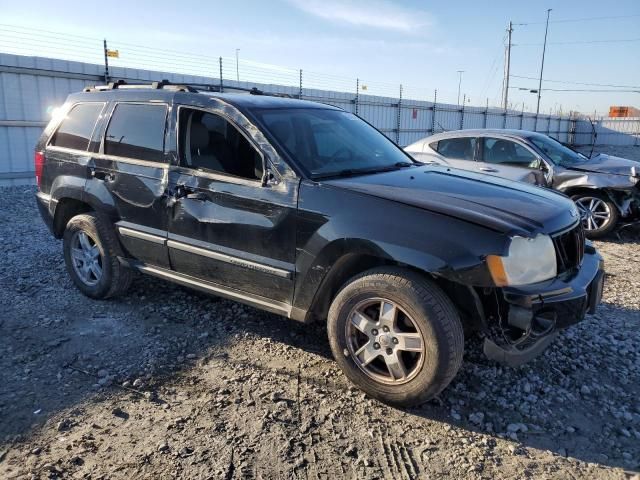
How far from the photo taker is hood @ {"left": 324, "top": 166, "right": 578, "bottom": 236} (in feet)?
9.77

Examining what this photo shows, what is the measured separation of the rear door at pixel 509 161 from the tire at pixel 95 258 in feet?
17.7

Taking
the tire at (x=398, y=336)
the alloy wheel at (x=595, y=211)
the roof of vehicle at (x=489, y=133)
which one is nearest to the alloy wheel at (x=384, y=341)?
the tire at (x=398, y=336)

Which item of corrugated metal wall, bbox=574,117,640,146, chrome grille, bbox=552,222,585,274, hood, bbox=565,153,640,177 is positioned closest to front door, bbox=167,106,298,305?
chrome grille, bbox=552,222,585,274

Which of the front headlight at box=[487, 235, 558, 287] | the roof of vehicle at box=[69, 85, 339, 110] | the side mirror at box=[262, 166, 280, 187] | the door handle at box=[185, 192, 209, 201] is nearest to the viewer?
the front headlight at box=[487, 235, 558, 287]

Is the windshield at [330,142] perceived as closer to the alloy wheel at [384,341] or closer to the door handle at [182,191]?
the door handle at [182,191]

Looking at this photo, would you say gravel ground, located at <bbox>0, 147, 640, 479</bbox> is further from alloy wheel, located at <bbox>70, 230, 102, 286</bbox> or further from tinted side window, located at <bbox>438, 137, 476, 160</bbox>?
tinted side window, located at <bbox>438, 137, 476, 160</bbox>

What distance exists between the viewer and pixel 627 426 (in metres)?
3.00

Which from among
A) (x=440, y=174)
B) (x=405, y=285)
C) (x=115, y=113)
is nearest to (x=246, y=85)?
(x=115, y=113)

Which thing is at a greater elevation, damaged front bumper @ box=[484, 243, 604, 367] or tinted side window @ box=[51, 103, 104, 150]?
tinted side window @ box=[51, 103, 104, 150]

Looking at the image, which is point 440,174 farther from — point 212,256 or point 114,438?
point 114,438

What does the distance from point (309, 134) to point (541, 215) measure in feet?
5.70

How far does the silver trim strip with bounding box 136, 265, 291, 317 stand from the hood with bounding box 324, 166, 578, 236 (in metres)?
0.94

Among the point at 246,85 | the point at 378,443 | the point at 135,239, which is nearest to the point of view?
the point at 378,443

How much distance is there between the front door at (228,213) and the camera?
3436 millimetres
